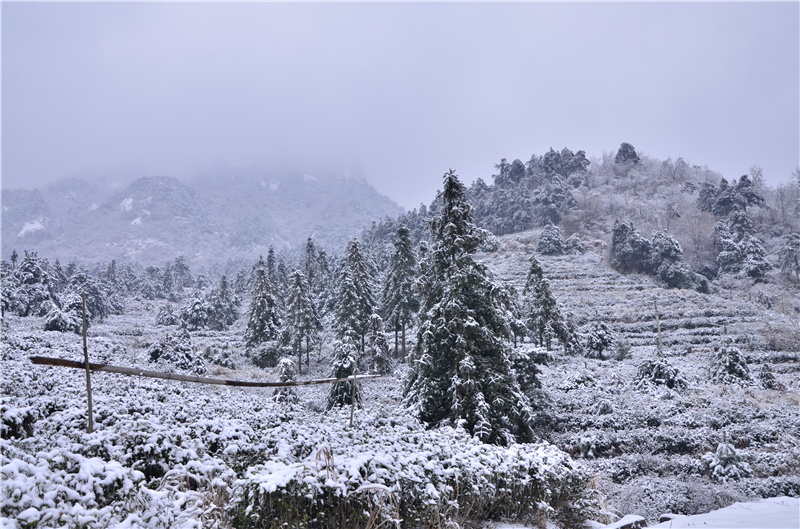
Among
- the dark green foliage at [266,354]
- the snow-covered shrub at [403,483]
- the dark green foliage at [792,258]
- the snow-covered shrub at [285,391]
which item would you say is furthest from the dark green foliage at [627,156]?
the snow-covered shrub at [403,483]

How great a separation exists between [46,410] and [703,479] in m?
16.0

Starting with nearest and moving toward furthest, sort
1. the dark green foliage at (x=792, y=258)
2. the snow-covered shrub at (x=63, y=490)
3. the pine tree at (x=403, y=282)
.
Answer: the snow-covered shrub at (x=63, y=490) < the pine tree at (x=403, y=282) < the dark green foliage at (x=792, y=258)

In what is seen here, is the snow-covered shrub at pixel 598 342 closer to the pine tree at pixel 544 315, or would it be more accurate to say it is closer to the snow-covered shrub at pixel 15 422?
the pine tree at pixel 544 315

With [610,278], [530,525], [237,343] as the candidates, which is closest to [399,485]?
[530,525]

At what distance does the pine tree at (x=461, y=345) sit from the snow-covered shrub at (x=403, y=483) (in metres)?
3.99

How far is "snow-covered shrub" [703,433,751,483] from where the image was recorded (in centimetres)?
1152

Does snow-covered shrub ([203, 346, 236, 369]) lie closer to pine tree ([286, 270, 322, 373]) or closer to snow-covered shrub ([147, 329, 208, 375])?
pine tree ([286, 270, 322, 373])

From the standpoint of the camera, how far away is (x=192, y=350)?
26.5 meters

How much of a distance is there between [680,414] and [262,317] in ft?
105

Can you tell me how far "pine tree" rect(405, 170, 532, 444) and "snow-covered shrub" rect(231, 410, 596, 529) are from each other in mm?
→ 3992

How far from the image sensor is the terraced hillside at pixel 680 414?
35.6 ft

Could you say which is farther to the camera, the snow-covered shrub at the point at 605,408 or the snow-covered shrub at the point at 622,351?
the snow-covered shrub at the point at 622,351

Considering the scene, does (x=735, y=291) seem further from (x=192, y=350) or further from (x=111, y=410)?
(x=111, y=410)

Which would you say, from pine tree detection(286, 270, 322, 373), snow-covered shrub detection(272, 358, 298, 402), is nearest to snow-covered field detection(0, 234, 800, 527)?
snow-covered shrub detection(272, 358, 298, 402)
